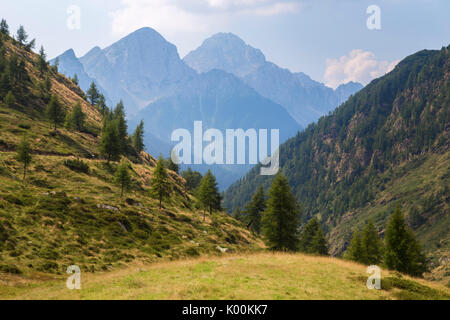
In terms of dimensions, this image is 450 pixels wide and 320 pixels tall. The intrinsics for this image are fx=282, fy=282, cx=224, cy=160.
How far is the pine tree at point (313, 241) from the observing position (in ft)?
198

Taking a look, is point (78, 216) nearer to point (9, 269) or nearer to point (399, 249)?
point (9, 269)

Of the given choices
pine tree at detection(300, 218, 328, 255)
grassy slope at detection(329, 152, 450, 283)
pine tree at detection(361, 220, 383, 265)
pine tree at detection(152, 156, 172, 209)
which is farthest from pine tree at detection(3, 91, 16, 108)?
grassy slope at detection(329, 152, 450, 283)

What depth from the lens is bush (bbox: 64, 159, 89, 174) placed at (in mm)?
62750

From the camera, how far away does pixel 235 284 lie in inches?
637

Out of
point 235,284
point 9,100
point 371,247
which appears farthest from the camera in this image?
point 9,100

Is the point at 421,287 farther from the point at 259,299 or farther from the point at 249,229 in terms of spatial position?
the point at 249,229

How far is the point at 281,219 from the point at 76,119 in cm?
8355

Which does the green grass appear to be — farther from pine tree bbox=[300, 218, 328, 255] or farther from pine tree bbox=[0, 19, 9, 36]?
pine tree bbox=[0, 19, 9, 36]

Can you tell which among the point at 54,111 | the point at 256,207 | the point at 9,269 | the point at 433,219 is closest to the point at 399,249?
the point at 256,207

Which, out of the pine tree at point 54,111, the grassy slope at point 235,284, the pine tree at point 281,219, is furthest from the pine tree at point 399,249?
the pine tree at point 54,111

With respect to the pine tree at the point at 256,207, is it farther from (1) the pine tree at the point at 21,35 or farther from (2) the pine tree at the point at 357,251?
(1) the pine tree at the point at 21,35

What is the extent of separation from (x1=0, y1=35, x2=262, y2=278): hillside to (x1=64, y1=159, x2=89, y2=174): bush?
11.4 inches
